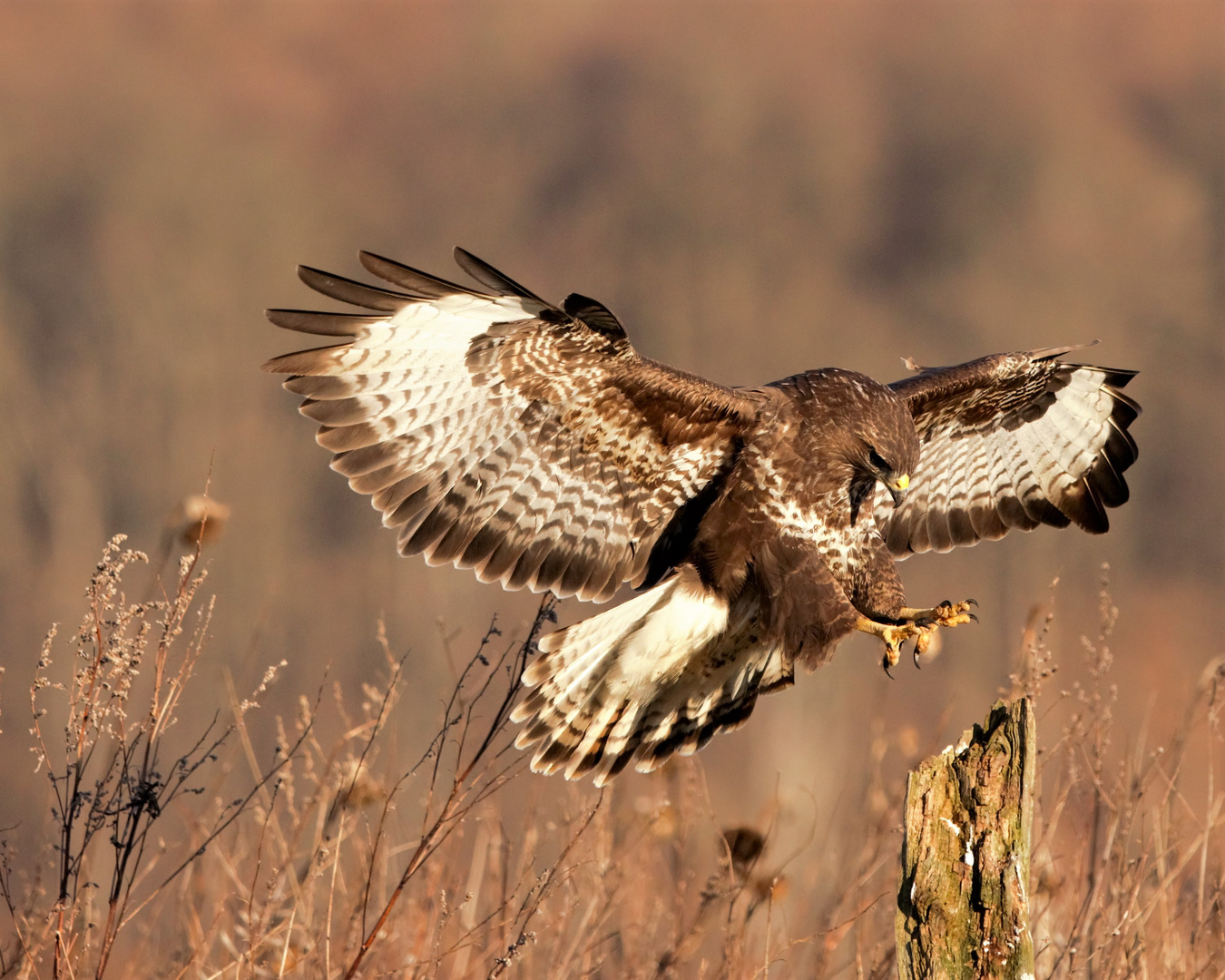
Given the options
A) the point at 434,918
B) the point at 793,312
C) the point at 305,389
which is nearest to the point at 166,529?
the point at 305,389

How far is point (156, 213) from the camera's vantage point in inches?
778

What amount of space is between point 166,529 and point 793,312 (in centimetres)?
1588

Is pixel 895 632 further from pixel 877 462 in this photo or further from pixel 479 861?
pixel 479 861

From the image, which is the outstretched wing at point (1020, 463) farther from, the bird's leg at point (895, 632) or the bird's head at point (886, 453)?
the bird's leg at point (895, 632)

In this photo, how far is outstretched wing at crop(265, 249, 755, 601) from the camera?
4.00 meters

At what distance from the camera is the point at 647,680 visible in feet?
15.3

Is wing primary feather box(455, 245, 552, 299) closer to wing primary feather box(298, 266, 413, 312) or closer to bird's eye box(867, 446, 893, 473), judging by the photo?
wing primary feather box(298, 266, 413, 312)

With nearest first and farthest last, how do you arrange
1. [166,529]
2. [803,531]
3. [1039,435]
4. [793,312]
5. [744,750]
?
1. [166,529]
2. [803,531]
3. [1039,435]
4. [744,750]
5. [793,312]

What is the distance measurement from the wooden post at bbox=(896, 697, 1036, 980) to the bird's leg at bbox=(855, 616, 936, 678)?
117 cm

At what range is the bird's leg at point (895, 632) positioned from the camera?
439 cm

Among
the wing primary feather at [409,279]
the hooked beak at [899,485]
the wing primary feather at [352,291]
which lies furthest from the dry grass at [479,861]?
the wing primary feather at [409,279]

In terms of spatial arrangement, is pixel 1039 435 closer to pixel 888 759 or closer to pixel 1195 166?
pixel 888 759

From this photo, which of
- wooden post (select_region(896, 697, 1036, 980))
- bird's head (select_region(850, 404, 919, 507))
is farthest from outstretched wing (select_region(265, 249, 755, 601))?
wooden post (select_region(896, 697, 1036, 980))

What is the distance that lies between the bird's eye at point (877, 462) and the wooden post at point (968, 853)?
1315mm
